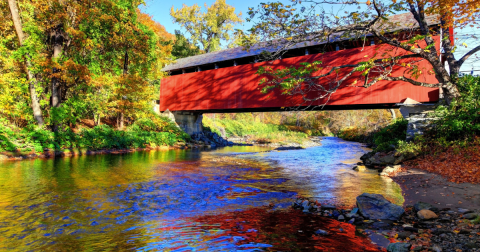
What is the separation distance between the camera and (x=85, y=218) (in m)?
3.88

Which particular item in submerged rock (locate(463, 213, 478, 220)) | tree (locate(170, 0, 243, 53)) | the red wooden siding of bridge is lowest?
submerged rock (locate(463, 213, 478, 220))

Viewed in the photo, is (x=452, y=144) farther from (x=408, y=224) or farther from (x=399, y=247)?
(x=399, y=247)

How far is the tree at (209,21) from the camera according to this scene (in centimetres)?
3306

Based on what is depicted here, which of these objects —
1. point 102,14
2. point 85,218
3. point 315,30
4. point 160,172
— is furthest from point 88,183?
point 102,14

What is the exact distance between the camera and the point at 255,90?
14.3 meters

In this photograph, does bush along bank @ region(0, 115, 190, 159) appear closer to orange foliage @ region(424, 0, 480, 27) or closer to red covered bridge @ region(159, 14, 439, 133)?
red covered bridge @ region(159, 14, 439, 133)

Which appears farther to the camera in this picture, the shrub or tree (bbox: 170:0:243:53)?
tree (bbox: 170:0:243:53)

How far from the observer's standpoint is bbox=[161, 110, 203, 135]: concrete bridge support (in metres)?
18.9

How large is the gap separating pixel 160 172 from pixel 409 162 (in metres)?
7.04

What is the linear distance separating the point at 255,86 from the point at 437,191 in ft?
33.2

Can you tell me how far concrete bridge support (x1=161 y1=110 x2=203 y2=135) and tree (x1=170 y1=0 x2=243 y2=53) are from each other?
15038 mm

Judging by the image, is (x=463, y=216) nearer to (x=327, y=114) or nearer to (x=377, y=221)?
(x=377, y=221)

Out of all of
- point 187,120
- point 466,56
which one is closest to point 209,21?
point 187,120

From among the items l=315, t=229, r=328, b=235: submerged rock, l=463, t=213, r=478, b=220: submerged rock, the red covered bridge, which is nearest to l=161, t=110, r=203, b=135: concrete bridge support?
the red covered bridge
